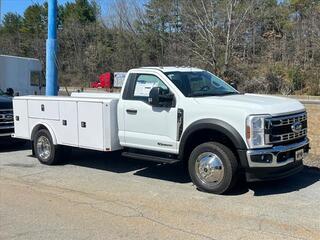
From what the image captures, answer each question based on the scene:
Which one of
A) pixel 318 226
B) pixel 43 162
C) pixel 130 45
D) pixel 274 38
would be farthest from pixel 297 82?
pixel 318 226

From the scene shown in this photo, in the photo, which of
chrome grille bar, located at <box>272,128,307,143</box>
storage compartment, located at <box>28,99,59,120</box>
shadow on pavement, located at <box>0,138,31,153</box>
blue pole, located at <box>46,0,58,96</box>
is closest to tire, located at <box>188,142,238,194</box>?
chrome grille bar, located at <box>272,128,307,143</box>

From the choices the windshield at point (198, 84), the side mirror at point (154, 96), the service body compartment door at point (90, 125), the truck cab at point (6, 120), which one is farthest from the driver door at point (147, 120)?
the truck cab at point (6, 120)

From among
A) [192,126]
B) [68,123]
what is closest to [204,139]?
[192,126]

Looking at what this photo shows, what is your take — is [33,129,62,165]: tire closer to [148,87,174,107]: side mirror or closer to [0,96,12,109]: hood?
[0,96,12,109]: hood

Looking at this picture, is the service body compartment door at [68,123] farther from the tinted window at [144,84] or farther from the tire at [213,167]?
the tire at [213,167]

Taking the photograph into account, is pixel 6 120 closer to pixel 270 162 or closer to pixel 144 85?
pixel 144 85

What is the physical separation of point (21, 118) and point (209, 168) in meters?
5.10

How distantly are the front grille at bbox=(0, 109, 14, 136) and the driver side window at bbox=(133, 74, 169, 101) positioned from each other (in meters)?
4.90

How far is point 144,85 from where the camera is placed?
8.98 m

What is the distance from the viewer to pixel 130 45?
3469 cm

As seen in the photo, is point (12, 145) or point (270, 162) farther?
point (12, 145)

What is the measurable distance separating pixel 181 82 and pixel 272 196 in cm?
245

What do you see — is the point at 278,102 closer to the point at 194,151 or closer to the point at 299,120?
the point at 299,120

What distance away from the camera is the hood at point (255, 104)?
293 inches
